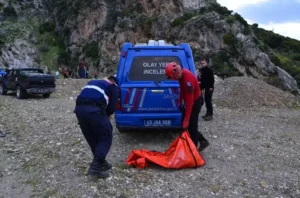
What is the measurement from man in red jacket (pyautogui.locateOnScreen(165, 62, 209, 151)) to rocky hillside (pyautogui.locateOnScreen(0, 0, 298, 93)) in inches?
1018

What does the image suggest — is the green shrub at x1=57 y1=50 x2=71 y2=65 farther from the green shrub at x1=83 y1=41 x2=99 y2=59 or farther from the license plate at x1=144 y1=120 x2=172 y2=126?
the license plate at x1=144 y1=120 x2=172 y2=126

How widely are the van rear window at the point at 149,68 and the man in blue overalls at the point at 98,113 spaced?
1928 mm

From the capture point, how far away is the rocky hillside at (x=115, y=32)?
41.9 metres

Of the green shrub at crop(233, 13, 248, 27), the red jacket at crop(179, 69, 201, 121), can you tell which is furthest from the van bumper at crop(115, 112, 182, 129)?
the green shrub at crop(233, 13, 248, 27)

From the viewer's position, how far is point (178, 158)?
5883mm

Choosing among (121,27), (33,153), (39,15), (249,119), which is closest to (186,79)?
(33,153)

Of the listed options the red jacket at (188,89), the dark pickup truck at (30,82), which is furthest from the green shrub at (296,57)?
the red jacket at (188,89)

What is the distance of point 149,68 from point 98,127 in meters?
2.55

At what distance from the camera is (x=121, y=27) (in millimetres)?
52312

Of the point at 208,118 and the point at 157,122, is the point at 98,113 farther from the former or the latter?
the point at 208,118

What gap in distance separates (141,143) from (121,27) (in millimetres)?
46184

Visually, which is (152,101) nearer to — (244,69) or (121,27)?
(244,69)

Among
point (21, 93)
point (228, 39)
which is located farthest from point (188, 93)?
point (228, 39)

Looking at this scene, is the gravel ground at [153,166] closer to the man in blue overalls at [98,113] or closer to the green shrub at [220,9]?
the man in blue overalls at [98,113]
